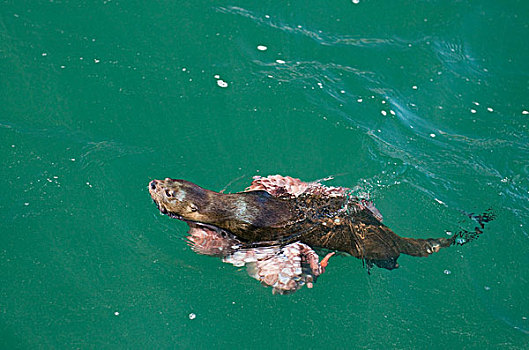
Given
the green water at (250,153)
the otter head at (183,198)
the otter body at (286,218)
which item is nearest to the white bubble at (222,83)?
the green water at (250,153)

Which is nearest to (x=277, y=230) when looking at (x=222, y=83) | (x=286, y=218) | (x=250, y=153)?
(x=286, y=218)

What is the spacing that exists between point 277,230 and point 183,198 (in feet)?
3.26

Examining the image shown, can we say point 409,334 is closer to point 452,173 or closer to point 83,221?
point 452,173

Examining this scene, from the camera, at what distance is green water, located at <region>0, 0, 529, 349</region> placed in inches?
198

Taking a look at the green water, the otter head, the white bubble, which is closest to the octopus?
the otter head

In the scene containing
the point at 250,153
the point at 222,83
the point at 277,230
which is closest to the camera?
the point at 277,230

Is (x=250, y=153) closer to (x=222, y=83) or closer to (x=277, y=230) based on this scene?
(x=222, y=83)

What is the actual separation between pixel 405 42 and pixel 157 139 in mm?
4202

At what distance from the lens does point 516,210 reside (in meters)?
5.90

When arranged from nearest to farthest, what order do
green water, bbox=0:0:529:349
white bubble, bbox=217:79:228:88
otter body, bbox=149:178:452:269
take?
otter body, bbox=149:178:452:269 < green water, bbox=0:0:529:349 < white bubble, bbox=217:79:228:88

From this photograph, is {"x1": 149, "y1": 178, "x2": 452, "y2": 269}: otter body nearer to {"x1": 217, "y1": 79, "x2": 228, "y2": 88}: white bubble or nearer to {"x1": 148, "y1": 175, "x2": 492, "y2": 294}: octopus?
{"x1": 148, "y1": 175, "x2": 492, "y2": 294}: octopus

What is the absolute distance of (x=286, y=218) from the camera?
4.78 metres

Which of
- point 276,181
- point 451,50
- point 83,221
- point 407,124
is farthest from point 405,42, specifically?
point 83,221

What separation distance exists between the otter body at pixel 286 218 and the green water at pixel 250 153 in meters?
0.35
